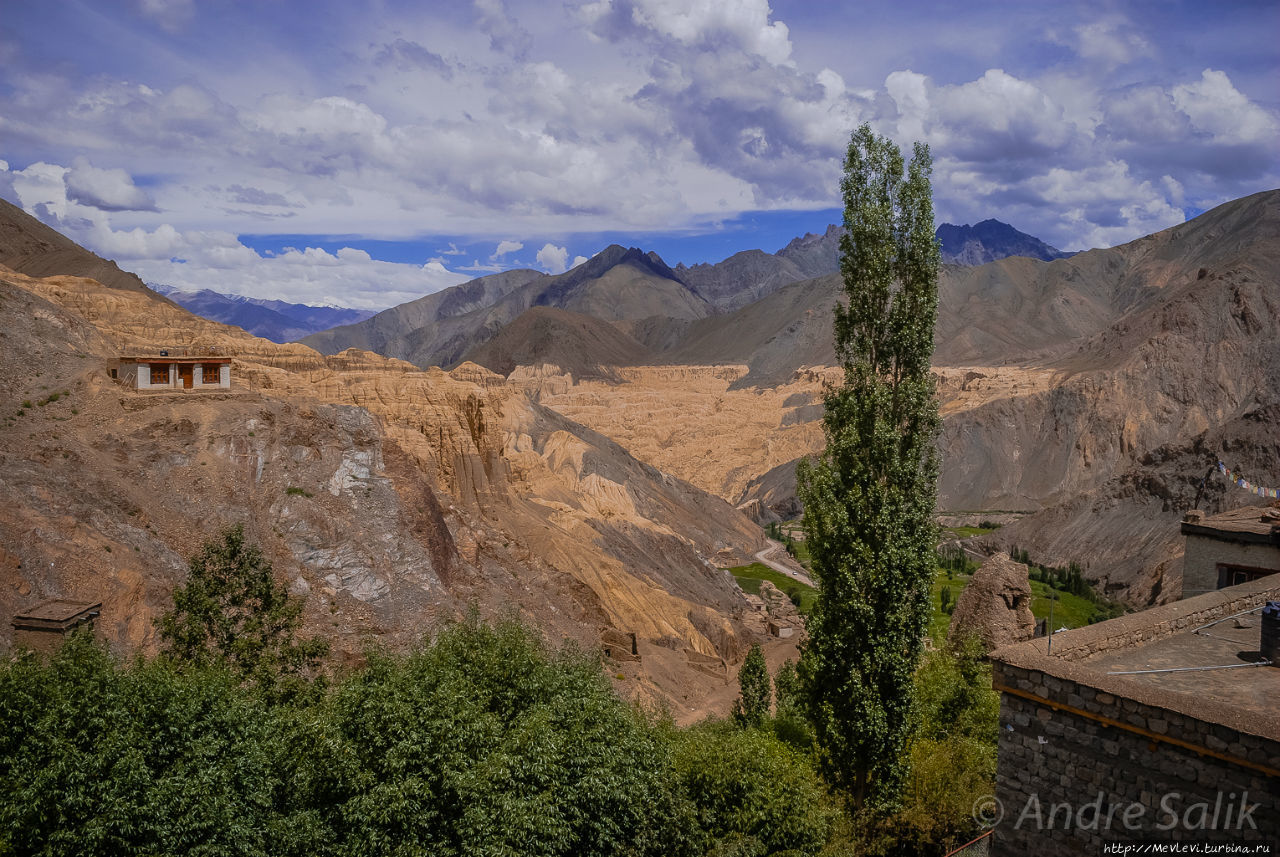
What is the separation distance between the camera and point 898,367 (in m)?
16.8

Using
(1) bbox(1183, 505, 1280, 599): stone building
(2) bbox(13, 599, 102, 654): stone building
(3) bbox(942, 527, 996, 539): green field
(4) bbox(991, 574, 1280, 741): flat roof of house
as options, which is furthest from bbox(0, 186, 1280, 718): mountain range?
(4) bbox(991, 574, 1280, 741): flat roof of house

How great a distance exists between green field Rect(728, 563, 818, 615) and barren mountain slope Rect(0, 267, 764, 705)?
2065 centimetres

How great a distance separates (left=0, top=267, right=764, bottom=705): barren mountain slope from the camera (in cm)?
2483

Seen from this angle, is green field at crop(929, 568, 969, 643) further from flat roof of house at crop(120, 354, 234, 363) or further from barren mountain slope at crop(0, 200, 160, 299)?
barren mountain slope at crop(0, 200, 160, 299)

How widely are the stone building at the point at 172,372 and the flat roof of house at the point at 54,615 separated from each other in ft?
53.1

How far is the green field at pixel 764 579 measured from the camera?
7731 centimetres

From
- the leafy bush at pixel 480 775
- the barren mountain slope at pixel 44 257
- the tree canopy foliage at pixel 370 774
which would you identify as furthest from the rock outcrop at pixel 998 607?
the barren mountain slope at pixel 44 257

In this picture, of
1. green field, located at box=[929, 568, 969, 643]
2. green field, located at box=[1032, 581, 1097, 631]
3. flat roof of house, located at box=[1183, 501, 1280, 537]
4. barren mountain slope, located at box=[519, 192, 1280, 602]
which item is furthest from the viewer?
barren mountain slope, located at box=[519, 192, 1280, 602]

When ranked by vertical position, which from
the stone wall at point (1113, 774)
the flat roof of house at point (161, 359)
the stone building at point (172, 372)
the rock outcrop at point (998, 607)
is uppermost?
the flat roof of house at point (161, 359)

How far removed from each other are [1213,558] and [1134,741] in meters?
11.5

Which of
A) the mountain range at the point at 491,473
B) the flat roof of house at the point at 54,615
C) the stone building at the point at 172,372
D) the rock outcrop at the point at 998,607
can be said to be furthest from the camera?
the stone building at the point at 172,372

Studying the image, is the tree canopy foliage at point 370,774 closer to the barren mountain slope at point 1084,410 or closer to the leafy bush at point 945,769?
the leafy bush at point 945,769

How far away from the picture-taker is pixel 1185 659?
12195 millimetres

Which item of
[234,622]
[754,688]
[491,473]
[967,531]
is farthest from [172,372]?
[967,531]
